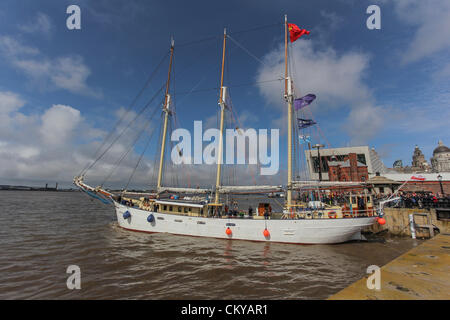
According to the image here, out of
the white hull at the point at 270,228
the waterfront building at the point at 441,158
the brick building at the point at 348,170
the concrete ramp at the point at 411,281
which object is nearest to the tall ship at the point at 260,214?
the white hull at the point at 270,228

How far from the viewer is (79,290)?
35.5 feet

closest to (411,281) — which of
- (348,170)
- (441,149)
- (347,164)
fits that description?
(348,170)

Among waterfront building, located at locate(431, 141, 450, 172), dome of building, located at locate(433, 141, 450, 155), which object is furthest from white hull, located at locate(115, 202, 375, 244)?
dome of building, located at locate(433, 141, 450, 155)

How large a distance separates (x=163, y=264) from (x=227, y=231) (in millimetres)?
8126

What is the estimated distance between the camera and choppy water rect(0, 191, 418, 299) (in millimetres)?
10672

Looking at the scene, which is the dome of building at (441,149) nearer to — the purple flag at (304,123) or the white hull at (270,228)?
the purple flag at (304,123)

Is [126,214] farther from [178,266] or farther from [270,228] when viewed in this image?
[270,228]

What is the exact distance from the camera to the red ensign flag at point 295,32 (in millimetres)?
25130

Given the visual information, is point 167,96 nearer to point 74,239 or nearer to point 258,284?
point 74,239

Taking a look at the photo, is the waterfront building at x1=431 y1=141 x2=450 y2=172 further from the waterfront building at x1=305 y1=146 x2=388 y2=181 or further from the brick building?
the brick building

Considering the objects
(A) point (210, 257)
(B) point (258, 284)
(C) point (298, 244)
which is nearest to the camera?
(B) point (258, 284)

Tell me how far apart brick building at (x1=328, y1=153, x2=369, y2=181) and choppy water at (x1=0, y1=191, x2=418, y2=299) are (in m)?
46.2

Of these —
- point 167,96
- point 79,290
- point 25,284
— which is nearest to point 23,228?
point 25,284
